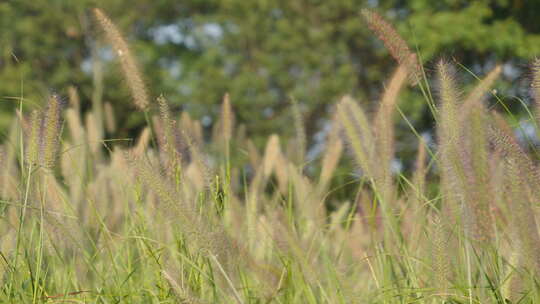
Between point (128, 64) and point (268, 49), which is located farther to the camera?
point (268, 49)

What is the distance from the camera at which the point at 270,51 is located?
16.4 meters

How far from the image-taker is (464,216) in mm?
1444

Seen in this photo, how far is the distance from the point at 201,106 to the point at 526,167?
15238 mm

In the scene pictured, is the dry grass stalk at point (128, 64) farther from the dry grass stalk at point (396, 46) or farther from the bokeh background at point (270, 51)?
the bokeh background at point (270, 51)

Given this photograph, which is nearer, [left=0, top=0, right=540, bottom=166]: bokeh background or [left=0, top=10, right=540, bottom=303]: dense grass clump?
[left=0, top=10, right=540, bottom=303]: dense grass clump

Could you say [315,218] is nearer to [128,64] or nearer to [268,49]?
[128,64]

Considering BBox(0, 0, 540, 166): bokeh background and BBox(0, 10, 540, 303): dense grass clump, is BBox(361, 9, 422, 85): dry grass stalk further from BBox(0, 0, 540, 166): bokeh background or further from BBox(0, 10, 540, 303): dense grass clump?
BBox(0, 0, 540, 166): bokeh background

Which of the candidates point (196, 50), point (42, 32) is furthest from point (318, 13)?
point (42, 32)

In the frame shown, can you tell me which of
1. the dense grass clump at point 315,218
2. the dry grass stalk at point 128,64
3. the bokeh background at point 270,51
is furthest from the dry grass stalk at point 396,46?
the bokeh background at point 270,51

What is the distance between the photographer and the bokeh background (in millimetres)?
13891

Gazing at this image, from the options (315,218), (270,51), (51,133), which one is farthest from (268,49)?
(51,133)

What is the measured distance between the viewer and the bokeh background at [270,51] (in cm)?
1389

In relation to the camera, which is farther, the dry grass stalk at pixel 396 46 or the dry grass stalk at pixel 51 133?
the dry grass stalk at pixel 396 46

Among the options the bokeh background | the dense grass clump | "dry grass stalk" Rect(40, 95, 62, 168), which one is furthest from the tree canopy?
"dry grass stalk" Rect(40, 95, 62, 168)
